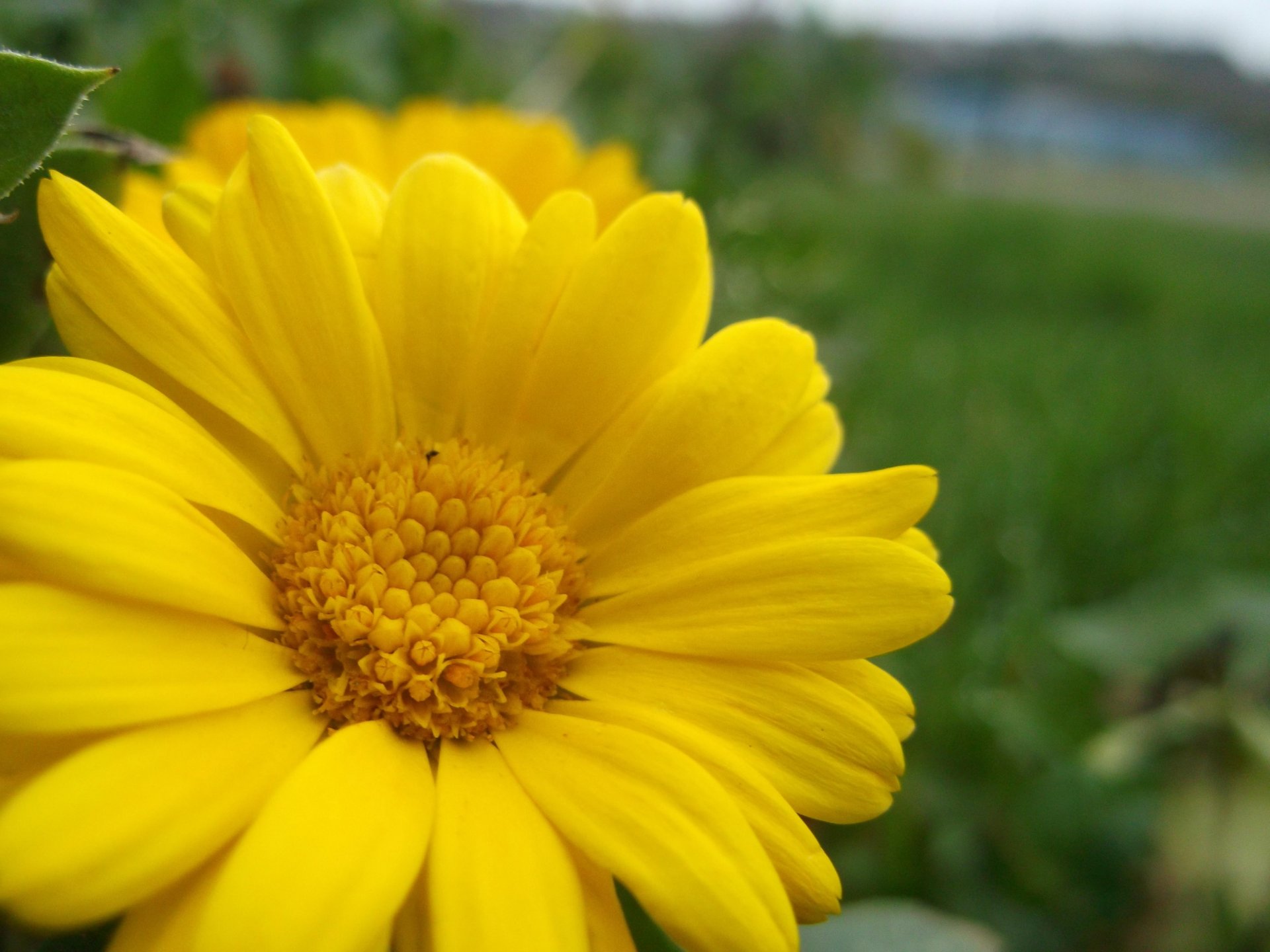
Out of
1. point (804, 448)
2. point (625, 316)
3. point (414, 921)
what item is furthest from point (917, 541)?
point (414, 921)

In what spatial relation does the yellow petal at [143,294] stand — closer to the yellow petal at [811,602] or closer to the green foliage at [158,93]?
the yellow petal at [811,602]

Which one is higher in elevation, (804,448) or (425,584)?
(804,448)

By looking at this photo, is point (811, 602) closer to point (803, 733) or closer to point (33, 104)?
point (803, 733)

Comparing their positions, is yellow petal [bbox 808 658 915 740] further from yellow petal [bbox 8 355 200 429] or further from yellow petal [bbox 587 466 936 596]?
yellow petal [bbox 8 355 200 429]

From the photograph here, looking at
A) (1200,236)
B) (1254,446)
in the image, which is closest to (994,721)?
(1254,446)

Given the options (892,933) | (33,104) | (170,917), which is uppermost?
(33,104)

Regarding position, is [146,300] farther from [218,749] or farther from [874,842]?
[874,842]
